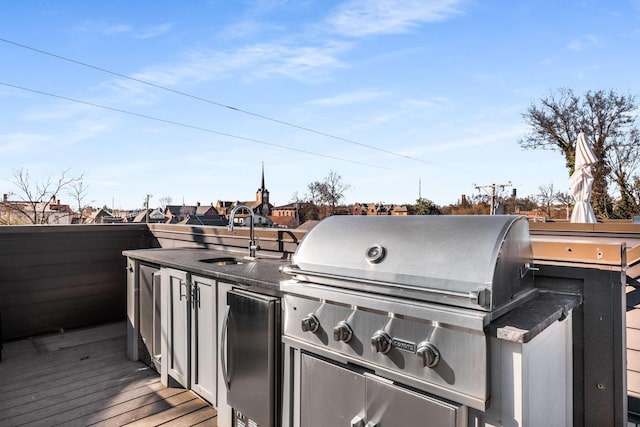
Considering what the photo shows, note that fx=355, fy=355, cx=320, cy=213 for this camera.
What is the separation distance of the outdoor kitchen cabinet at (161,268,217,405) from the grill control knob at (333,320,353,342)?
106cm

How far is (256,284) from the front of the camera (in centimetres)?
183

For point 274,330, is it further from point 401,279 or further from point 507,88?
point 507,88

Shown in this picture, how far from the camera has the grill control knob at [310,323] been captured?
4.91 ft

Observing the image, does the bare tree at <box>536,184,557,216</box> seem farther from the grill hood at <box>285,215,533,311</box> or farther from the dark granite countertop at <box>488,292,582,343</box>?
the grill hood at <box>285,215,533,311</box>

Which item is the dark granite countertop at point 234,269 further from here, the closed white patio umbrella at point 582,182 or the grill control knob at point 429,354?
the closed white patio umbrella at point 582,182

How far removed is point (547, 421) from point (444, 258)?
67 cm

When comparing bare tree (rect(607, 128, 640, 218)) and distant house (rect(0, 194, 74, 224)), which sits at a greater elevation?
bare tree (rect(607, 128, 640, 218))

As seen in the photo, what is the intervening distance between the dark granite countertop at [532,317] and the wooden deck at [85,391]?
1.92 metres

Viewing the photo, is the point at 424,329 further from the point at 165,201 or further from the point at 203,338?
the point at 165,201

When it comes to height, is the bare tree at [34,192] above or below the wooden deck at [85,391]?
above

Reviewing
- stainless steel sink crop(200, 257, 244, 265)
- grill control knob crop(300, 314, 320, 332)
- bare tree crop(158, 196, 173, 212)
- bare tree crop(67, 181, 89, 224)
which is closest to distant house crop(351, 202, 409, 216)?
stainless steel sink crop(200, 257, 244, 265)

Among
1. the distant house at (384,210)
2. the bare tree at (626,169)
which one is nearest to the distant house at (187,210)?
the distant house at (384,210)

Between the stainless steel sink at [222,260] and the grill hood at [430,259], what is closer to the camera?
the grill hood at [430,259]

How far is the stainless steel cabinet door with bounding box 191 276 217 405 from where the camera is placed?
7.22 feet
